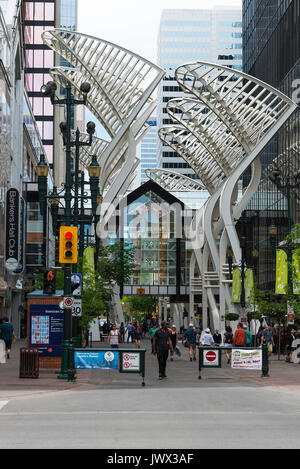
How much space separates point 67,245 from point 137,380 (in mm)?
4346

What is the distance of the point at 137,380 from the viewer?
23.5 metres

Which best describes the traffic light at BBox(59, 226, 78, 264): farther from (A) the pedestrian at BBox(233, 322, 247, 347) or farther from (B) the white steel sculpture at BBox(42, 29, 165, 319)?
(B) the white steel sculpture at BBox(42, 29, 165, 319)

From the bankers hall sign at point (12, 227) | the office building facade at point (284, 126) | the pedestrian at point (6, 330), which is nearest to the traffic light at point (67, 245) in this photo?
the pedestrian at point (6, 330)

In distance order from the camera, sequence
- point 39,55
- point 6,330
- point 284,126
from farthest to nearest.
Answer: point 39,55
point 284,126
point 6,330

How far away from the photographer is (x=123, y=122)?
5919cm

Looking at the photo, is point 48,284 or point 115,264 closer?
point 48,284

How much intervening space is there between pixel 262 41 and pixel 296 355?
5030cm

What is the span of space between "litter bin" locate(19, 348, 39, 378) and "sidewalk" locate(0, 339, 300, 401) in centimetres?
24

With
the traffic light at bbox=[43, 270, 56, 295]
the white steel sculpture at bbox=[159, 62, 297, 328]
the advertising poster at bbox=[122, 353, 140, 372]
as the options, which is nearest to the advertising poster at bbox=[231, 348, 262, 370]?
the advertising poster at bbox=[122, 353, 140, 372]

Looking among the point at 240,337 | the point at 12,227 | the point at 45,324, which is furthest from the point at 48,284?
the point at 12,227

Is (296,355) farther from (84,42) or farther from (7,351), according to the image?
(84,42)

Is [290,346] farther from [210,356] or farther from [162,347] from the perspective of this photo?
[162,347]

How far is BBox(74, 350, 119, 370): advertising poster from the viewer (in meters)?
22.2
